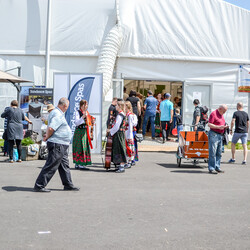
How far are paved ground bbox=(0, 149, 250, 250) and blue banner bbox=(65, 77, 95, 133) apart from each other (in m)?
3.66

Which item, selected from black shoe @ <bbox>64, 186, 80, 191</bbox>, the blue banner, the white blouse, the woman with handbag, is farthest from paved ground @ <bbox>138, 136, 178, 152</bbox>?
black shoe @ <bbox>64, 186, 80, 191</bbox>

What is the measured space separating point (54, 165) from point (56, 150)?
0.88 ft

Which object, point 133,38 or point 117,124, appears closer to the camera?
point 117,124

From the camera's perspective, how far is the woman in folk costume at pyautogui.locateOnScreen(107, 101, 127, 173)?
1177cm

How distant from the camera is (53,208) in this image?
7.40m

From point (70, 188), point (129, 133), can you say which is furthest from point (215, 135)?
point (70, 188)

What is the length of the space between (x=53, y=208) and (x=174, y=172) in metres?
5.13

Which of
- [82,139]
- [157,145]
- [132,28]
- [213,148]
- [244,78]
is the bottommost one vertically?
[157,145]

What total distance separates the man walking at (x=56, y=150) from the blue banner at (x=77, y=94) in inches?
230

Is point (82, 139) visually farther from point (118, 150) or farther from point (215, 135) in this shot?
point (215, 135)

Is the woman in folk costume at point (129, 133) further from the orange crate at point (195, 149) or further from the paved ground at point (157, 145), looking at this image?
the paved ground at point (157, 145)

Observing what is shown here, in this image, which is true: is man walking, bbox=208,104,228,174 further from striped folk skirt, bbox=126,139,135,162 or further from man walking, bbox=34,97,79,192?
man walking, bbox=34,97,79,192

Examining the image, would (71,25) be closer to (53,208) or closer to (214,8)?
(214,8)

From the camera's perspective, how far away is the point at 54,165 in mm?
8844
